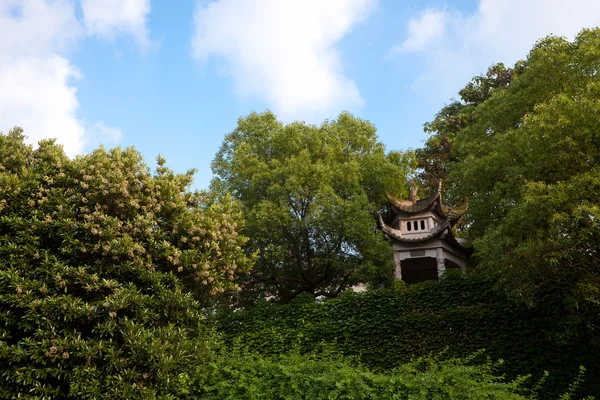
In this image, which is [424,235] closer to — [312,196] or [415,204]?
[415,204]

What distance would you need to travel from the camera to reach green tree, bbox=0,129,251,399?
8969 mm

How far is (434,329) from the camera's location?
45.0ft

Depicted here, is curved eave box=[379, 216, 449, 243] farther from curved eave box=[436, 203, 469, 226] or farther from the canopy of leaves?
the canopy of leaves

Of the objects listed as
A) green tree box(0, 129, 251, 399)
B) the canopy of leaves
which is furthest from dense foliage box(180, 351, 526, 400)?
the canopy of leaves

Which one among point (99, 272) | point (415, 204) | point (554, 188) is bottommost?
point (99, 272)

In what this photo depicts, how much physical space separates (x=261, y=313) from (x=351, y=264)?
138 inches

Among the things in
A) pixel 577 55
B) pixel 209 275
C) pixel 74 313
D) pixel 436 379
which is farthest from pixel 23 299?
pixel 577 55

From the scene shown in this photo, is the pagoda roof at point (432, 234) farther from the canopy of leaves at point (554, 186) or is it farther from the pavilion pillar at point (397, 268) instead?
the canopy of leaves at point (554, 186)

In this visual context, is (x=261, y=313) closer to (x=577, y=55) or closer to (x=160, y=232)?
(x=160, y=232)

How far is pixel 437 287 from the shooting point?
14430 mm

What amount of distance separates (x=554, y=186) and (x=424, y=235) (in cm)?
940

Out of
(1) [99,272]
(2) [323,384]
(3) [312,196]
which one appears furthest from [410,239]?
(1) [99,272]

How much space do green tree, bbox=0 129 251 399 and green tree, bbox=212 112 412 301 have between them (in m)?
6.05

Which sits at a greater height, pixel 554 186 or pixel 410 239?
pixel 410 239
